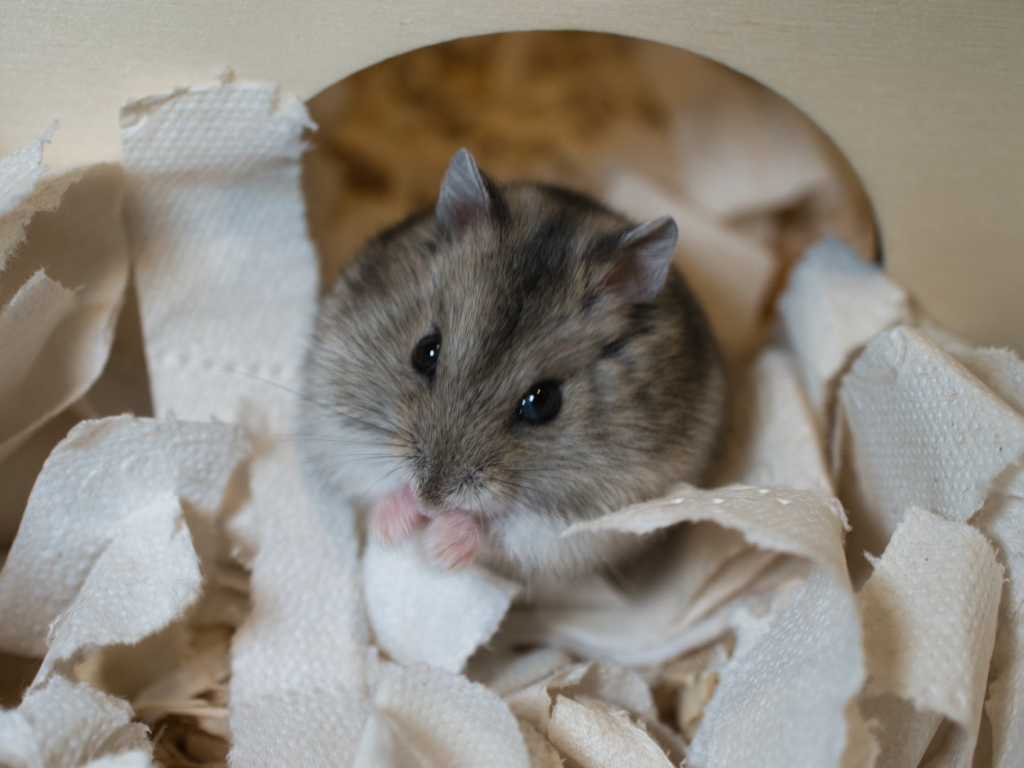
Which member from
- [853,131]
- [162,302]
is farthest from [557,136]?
[162,302]

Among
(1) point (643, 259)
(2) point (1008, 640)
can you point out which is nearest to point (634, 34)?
(1) point (643, 259)

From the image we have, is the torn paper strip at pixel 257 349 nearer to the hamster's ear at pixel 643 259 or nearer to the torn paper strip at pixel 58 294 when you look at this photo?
the torn paper strip at pixel 58 294

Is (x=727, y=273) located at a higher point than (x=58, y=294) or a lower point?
lower

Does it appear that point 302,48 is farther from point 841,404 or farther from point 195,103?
point 841,404

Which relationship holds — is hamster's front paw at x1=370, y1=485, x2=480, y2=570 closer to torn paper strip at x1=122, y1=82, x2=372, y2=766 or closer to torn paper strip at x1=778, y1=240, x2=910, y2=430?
torn paper strip at x1=122, y1=82, x2=372, y2=766

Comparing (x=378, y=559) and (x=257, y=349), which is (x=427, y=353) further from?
(x=257, y=349)

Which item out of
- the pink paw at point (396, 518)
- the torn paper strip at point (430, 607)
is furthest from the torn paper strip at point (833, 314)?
the pink paw at point (396, 518)
